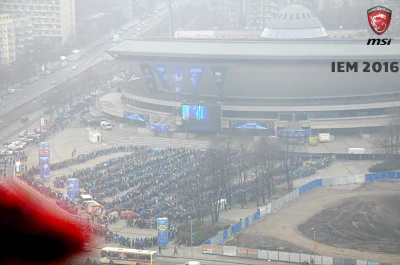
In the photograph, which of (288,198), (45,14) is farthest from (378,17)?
(45,14)

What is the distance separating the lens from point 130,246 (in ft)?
219

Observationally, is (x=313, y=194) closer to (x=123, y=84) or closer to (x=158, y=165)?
(x=158, y=165)

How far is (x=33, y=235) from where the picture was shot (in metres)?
67.6

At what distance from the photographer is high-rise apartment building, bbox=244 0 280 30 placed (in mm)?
151875

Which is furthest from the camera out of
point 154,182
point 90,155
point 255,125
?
point 255,125

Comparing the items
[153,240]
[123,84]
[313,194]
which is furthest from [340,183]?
[123,84]

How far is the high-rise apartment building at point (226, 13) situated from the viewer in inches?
6073

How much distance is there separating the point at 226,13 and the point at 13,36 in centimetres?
3508

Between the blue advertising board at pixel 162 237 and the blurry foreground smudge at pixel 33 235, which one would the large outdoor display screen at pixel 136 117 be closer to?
the blurry foreground smudge at pixel 33 235

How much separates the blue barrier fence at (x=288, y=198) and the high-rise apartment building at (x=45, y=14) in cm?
6893

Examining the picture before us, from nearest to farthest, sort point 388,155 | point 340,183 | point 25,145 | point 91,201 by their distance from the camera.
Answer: point 91,201
point 340,183
point 388,155
point 25,145

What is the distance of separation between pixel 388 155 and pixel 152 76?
2381 cm

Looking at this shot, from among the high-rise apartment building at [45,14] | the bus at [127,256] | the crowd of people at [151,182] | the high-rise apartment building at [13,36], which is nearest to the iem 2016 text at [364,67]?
the crowd of people at [151,182]

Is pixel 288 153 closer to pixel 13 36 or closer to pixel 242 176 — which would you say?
pixel 242 176
